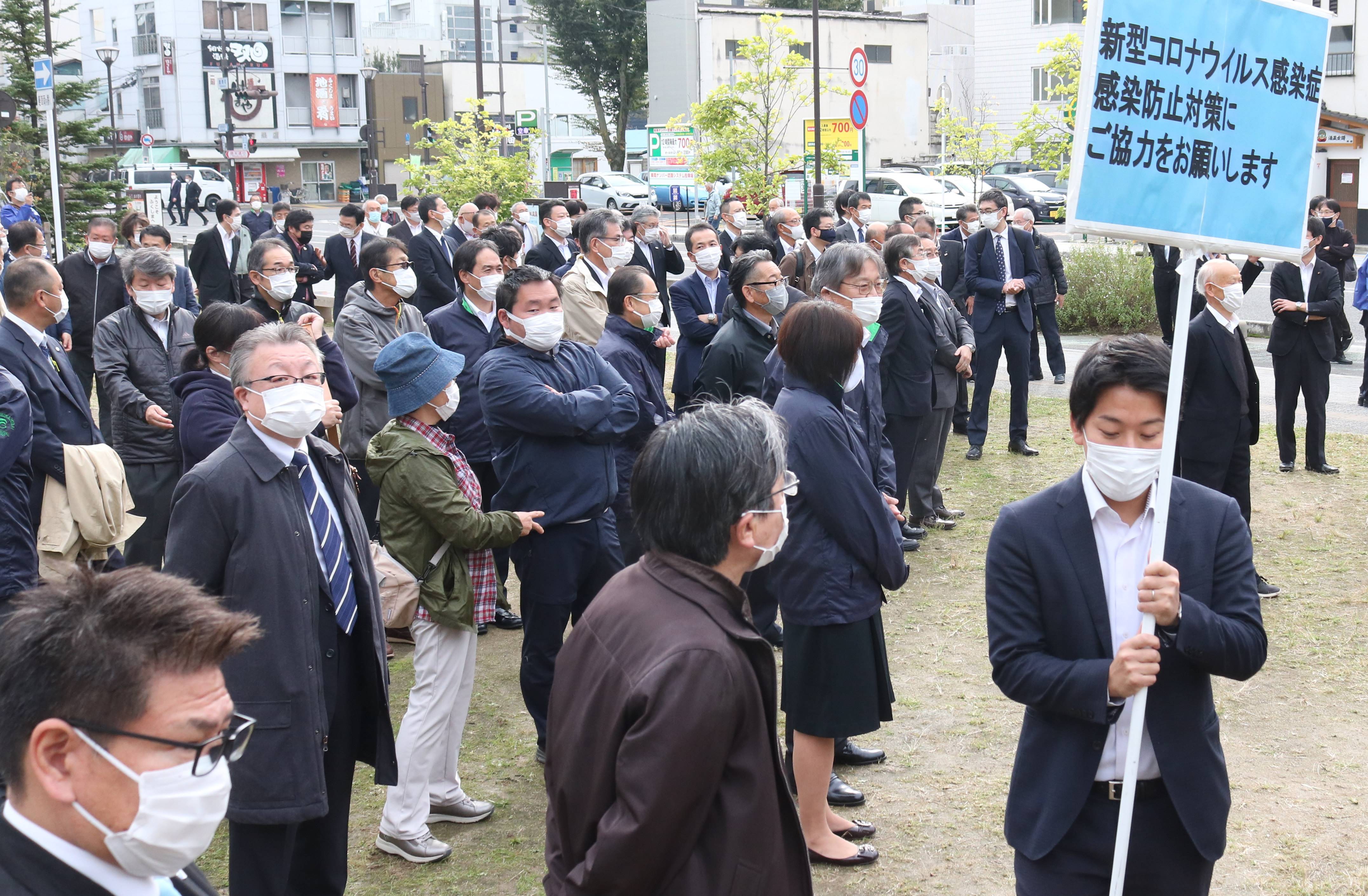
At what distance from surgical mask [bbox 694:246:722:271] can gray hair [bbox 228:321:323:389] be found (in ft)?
21.7

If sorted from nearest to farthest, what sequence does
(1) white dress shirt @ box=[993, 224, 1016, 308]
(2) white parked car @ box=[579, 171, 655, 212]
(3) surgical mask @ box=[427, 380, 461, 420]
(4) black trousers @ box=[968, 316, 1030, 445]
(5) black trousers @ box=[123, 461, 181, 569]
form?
(3) surgical mask @ box=[427, 380, 461, 420], (5) black trousers @ box=[123, 461, 181, 569], (4) black trousers @ box=[968, 316, 1030, 445], (1) white dress shirt @ box=[993, 224, 1016, 308], (2) white parked car @ box=[579, 171, 655, 212]

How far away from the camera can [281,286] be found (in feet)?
22.9

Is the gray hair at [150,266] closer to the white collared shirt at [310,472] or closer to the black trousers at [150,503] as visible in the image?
the black trousers at [150,503]

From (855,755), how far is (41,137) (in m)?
29.5

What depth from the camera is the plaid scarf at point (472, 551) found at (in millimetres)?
4785

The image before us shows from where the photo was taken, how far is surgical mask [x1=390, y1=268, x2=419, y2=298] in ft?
23.8

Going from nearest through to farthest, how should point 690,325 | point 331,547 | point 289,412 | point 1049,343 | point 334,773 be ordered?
point 289,412 < point 331,547 < point 334,773 < point 690,325 < point 1049,343

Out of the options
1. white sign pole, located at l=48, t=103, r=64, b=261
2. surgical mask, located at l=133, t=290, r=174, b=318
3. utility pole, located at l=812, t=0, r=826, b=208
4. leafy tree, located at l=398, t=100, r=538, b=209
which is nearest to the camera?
surgical mask, located at l=133, t=290, r=174, b=318

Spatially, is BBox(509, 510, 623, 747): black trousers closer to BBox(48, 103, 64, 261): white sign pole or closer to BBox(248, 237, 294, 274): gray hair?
BBox(248, 237, 294, 274): gray hair

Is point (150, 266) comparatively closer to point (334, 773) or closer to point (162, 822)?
point (334, 773)

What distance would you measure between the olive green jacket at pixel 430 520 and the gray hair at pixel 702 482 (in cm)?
201

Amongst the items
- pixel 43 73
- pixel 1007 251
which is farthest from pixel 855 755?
pixel 43 73

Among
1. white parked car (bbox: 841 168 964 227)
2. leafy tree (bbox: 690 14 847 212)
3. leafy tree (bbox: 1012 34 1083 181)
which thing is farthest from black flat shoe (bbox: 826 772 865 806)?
white parked car (bbox: 841 168 964 227)

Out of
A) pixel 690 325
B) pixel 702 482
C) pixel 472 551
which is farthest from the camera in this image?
pixel 690 325
